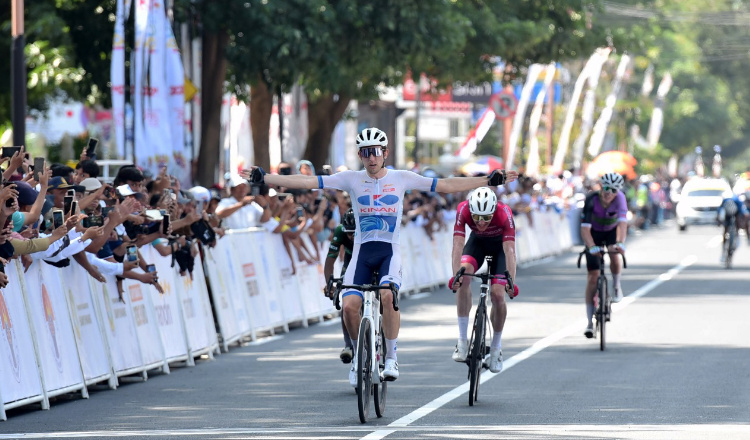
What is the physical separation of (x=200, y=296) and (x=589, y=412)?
5961 mm

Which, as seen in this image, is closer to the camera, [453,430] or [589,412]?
[453,430]

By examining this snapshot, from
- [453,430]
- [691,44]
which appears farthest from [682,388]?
[691,44]

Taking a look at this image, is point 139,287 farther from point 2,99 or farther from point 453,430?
point 2,99

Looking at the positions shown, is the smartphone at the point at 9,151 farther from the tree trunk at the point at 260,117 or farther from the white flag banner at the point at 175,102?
the tree trunk at the point at 260,117

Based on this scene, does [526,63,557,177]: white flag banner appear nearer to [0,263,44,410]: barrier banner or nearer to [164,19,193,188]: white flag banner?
[164,19,193,188]: white flag banner

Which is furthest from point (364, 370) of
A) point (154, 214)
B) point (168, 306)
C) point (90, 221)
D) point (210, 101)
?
point (210, 101)

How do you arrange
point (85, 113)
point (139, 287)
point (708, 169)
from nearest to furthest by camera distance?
point (139, 287) → point (85, 113) → point (708, 169)

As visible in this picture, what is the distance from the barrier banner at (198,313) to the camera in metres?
16.1

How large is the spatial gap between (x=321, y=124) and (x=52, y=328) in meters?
21.5

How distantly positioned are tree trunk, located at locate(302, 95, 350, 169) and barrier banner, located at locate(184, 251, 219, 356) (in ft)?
56.4

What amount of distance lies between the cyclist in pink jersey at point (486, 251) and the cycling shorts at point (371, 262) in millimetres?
935

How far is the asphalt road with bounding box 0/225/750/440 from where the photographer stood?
35.5 ft

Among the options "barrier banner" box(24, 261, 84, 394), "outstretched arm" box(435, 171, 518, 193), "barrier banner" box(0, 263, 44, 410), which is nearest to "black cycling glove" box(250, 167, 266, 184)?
"outstretched arm" box(435, 171, 518, 193)

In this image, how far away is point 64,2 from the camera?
82.6 feet
